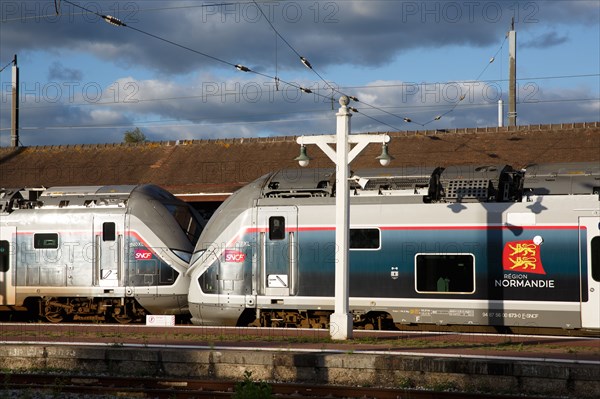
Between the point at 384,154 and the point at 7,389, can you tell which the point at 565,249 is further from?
the point at 7,389

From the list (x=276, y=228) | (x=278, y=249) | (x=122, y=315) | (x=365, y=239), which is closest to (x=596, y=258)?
(x=365, y=239)

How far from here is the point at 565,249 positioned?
17938 mm

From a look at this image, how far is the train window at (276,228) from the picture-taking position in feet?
65.6

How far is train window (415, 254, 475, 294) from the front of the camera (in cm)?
1861

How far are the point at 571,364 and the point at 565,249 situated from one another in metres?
4.62

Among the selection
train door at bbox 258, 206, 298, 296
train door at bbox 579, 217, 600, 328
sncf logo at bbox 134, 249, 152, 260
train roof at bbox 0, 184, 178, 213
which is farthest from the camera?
train roof at bbox 0, 184, 178, 213

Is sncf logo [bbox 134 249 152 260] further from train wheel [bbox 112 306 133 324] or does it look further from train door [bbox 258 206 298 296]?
train door [bbox 258 206 298 296]

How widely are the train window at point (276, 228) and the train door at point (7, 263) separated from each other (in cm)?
844

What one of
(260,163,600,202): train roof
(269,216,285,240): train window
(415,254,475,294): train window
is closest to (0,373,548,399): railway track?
(415,254,475,294): train window

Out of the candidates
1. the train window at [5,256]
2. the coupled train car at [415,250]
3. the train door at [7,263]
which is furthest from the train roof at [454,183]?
the train window at [5,256]

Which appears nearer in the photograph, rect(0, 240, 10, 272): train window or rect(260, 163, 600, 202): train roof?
rect(260, 163, 600, 202): train roof

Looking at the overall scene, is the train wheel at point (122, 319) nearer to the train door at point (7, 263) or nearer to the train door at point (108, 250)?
the train door at point (108, 250)

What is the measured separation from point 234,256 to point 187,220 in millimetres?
4000

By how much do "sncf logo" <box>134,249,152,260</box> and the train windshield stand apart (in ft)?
4.50
